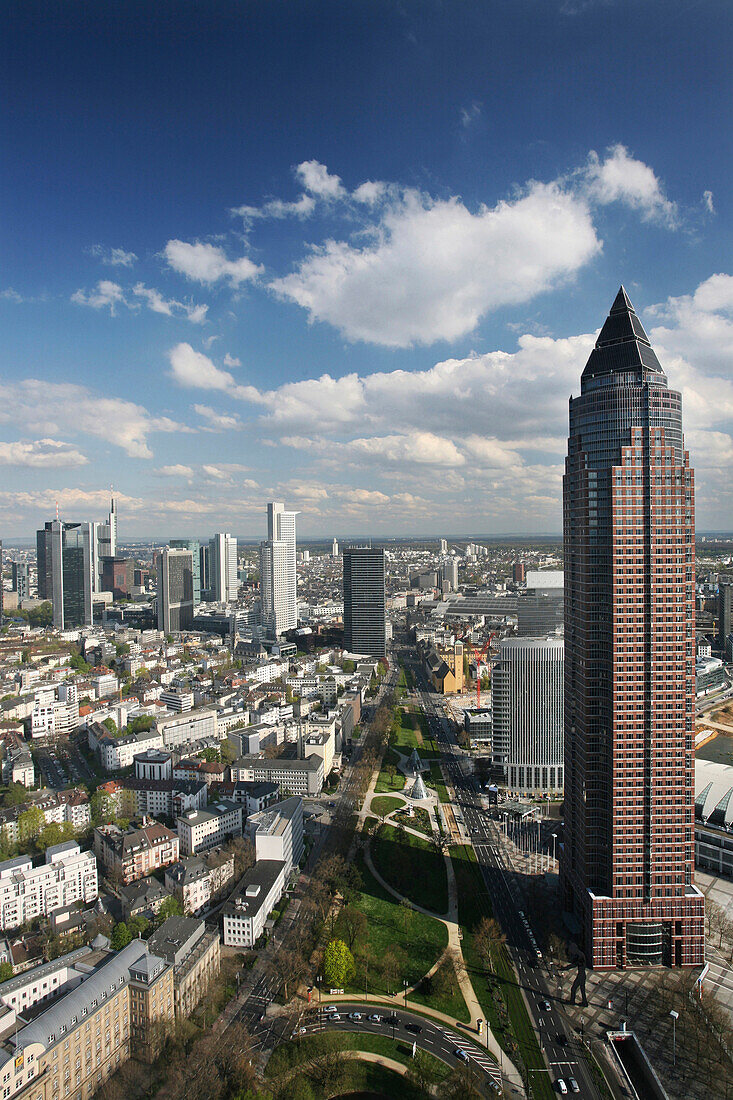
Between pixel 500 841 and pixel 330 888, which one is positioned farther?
pixel 500 841

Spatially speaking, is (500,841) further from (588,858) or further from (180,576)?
(180,576)

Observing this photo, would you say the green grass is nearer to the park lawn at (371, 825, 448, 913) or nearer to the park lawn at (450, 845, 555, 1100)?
the park lawn at (371, 825, 448, 913)

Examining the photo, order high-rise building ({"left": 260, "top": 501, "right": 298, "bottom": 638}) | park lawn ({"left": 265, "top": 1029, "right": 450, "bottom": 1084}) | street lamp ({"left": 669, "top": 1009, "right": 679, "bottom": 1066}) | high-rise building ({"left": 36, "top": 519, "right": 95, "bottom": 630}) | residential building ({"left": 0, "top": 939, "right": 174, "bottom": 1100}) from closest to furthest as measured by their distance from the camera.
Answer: residential building ({"left": 0, "top": 939, "right": 174, "bottom": 1100}) → park lawn ({"left": 265, "top": 1029, "right": 450, "bottom": 1084}) → street lamp ({"left": 669, "top": 1009, "right": 679, "bottom": 1066}) → high-rise building ({"left": 260, "top": 501, "right": 298, "bottom": 638}) → high-rise building ({"left": 36, "top": 519, "right": 95, "bottom": 630})

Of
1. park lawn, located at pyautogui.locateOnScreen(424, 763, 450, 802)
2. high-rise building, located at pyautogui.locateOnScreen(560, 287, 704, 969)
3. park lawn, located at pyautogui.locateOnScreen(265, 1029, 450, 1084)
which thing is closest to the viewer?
park lawn, located at pyautogui.locateOnScreen(265, 1029, 450, 1084)

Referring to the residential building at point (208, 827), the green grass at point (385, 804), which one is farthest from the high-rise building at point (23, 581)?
the green grass at point (385, 804)

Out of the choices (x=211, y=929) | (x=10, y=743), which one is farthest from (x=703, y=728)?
(x=10, y=743)

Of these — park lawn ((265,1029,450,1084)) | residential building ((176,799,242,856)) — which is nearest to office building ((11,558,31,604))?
residential building ((176,799,242,856))

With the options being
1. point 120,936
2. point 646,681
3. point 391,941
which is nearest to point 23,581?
point 120,936

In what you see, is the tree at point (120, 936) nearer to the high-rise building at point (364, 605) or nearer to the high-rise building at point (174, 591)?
the high-rise building at point (364, 605)
